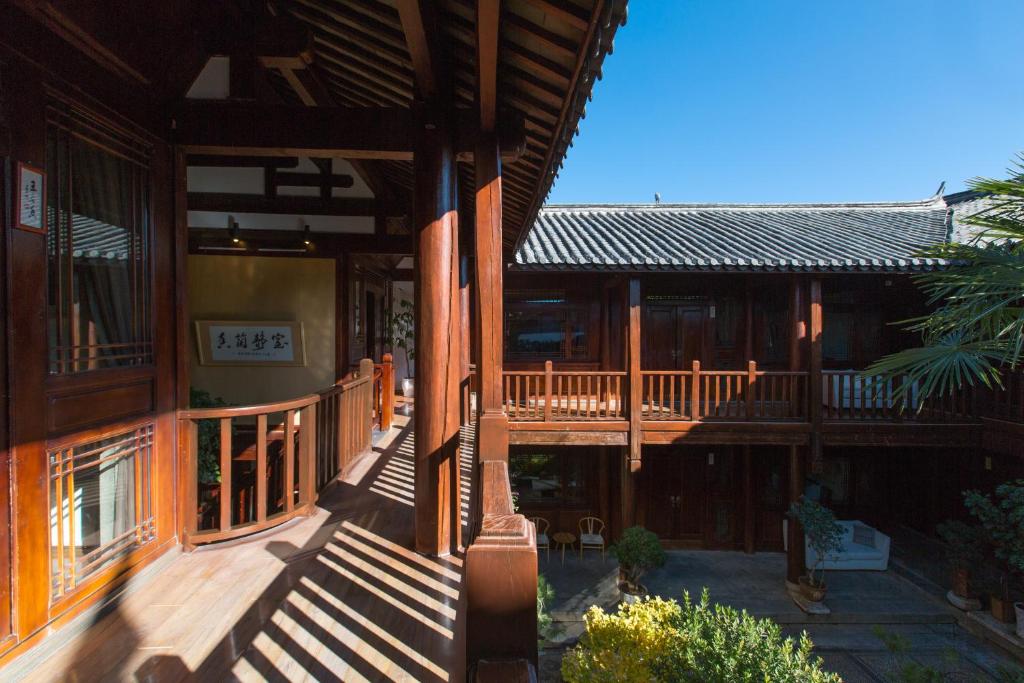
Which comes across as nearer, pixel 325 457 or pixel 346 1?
pixel 346 1

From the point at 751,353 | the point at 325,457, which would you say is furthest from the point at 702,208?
the point at 325,457

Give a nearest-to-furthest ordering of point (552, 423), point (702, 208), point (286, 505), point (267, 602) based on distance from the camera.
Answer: point (267, 602) → point (286, 505) → point (552, 423) → point (702, 208)

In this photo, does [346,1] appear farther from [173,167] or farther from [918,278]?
[918,278]

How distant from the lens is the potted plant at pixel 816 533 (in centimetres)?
781

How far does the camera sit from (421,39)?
7.98ft

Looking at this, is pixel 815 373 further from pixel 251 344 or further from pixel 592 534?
pixel 251 344

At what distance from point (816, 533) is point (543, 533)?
15.6 ft

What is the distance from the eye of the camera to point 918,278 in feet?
28.2

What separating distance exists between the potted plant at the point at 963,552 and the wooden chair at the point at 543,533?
6463 millimetres

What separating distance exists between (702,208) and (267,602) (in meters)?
14.2

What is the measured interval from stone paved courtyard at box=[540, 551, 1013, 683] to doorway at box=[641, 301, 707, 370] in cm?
397

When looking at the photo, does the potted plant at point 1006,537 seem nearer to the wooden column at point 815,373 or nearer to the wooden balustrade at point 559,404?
the wooden column at point 815,373

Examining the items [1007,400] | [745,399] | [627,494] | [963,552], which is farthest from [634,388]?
[1007,400]

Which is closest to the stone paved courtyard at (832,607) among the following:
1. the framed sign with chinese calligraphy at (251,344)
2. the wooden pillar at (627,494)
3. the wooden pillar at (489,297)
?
the wooden pillar at (627,494)
